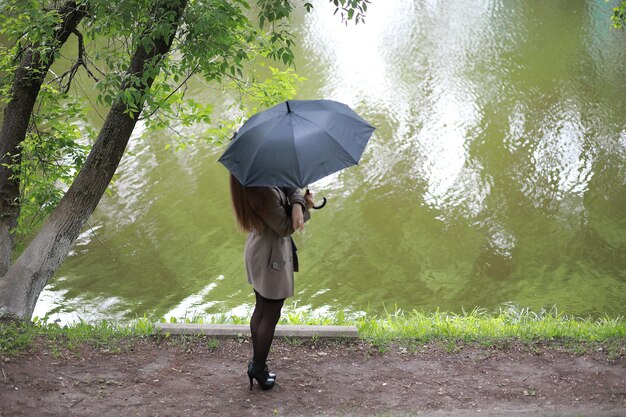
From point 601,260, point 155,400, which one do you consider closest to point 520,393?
point 155,400

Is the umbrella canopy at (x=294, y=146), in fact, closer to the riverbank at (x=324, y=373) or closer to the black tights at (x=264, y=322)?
the black tights at (x=264, y=322)

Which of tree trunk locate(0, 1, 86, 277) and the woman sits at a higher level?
tree trunk locate(0, 1, 86, 277)

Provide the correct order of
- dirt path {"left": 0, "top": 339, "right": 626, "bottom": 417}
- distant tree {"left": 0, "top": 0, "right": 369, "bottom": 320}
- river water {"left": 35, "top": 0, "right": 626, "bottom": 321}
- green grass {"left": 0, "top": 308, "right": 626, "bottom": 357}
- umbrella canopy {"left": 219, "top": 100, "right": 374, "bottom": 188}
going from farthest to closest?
river water {"left": 35, "top": 0, "right": 626, "bottom": 321} < distant tree {"left": 0, "top": 0, "right": 369, "bottom": 320} < green grass {"left": 0, "top": 308, "right": 626, "bottom": 357} < dirt path {"left": 0, "top": 339, "right": 626, "bottom": 417} < umbrella canopy {"left": 219, "top": 100, "right": 374, "bottom": 188}

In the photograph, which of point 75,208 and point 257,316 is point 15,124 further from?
point 257,316

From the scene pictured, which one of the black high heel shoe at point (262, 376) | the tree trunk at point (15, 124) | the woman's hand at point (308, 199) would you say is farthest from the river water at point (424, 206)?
the woman's hand at point (308, 199)

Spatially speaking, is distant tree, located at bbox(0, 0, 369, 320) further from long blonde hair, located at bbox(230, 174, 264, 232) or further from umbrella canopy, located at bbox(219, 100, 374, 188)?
long blonde hair, located at bbox(230, 174, 264, 232)

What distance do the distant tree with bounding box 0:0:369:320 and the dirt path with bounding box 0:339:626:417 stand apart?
4.12 ft

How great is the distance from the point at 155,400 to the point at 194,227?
596 cm

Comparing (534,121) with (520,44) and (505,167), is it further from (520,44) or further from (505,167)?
(520,44)

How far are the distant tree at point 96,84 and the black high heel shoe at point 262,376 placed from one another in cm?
218

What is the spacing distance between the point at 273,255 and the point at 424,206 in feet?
23.1

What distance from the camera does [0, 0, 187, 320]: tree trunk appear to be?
18.8 feet

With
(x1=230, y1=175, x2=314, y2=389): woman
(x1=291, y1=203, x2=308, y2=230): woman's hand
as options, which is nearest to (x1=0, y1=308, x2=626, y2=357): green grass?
(x1=230, y1=175, x2=314, y2=389): woman

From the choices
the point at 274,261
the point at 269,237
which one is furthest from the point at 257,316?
the point at 269,237
